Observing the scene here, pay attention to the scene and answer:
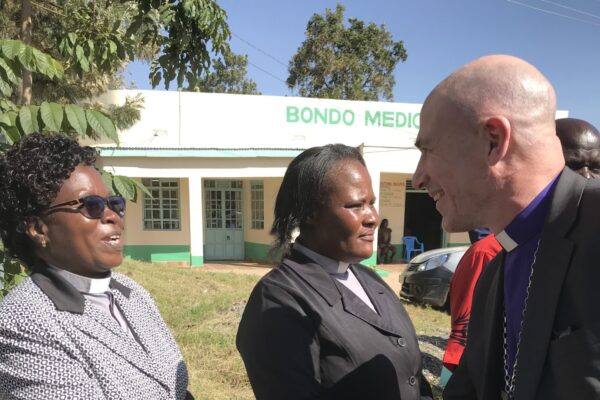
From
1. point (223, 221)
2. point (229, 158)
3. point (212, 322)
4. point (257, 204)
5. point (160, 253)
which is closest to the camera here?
point (212, 322)

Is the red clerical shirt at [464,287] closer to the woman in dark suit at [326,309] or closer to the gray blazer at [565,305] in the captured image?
the woman in dark suit at [326,309]

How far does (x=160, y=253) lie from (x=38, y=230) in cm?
1127

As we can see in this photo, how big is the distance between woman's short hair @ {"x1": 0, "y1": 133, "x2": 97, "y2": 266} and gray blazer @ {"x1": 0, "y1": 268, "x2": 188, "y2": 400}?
0.58 feet

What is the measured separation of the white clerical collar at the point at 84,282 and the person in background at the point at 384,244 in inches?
481

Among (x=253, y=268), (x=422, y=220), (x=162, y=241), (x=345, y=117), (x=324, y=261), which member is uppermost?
(x=345, y=117)

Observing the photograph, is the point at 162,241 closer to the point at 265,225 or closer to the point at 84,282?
the point at 265,225

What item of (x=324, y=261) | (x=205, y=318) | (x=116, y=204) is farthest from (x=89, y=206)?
(x=205, y=318)

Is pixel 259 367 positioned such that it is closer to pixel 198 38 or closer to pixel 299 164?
pixel 299 164

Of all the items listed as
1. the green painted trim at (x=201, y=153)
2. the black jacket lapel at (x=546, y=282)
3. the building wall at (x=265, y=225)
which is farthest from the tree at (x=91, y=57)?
the building wall at (x=265, y=225)

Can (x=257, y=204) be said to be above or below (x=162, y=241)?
above

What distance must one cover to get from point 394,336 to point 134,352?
95 centimetres

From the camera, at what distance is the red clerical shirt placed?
2363 mm

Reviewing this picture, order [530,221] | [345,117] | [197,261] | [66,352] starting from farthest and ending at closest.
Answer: [345,117], [197,261], [66,352], [530,221]

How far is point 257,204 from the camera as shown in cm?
1379
